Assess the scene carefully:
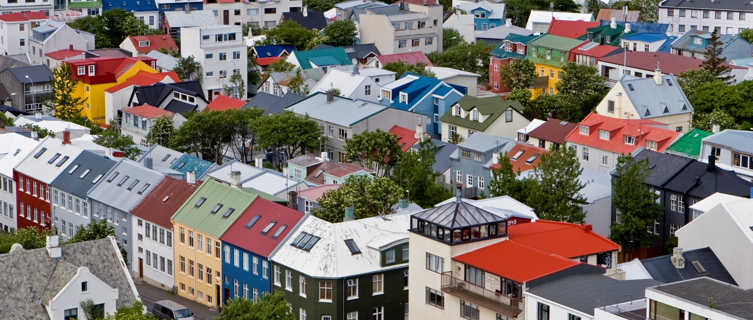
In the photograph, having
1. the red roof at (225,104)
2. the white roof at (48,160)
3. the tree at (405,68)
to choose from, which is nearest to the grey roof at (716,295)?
the white roof at (48,160)

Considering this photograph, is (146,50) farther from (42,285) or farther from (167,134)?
(42,285)

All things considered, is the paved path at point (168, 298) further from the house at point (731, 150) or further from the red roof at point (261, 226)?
the house at point (731, 150)

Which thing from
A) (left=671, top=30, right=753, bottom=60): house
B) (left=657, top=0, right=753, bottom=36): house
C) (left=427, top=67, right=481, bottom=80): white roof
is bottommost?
(left=427, top=67, right=481, bottom=80): white roof

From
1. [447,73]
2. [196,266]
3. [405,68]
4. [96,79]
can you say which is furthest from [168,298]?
[447,73]

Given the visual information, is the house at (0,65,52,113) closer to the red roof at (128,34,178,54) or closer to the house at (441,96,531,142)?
the red roof at (128,34,178,54)

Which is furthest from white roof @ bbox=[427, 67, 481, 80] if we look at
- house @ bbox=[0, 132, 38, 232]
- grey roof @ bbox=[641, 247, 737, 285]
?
grey roof @ bbox=[641, 247, 737, 285]

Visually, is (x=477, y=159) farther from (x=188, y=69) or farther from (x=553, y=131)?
(x=188, y=69)
